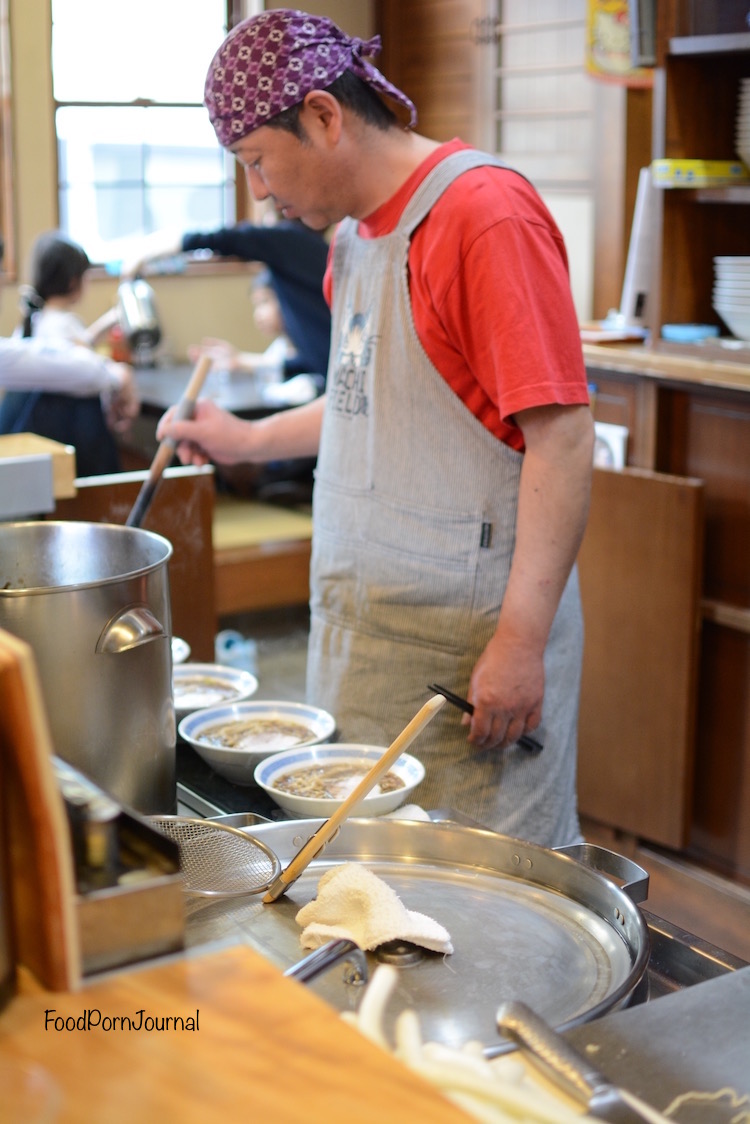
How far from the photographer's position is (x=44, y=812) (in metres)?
0.58

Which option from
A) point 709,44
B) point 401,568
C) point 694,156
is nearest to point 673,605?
point 694,156

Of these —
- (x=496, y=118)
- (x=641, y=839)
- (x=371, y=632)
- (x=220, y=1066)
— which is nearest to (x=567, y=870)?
(x=220, y=1066)

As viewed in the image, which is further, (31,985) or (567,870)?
(567,870)

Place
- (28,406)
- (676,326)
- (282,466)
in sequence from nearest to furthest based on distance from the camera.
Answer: (676,326) < (28,406) < (282,466)

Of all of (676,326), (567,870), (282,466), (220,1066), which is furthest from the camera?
(282,466)

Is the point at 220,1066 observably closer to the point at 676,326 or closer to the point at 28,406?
the point at 676,326

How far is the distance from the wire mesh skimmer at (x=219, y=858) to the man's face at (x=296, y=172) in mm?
889

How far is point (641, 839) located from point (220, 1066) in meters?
2.68

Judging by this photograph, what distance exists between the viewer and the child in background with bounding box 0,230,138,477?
154 inches

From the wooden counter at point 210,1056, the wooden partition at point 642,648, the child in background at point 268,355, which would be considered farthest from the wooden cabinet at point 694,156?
the wooden counter at point 210,1056

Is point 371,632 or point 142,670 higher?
point 142,670

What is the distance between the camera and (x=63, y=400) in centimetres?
391

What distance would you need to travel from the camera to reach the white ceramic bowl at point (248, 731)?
1383mm

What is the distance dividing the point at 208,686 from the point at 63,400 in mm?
2441
